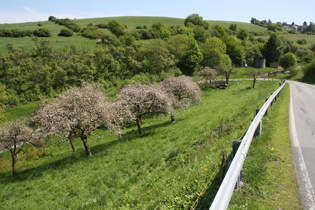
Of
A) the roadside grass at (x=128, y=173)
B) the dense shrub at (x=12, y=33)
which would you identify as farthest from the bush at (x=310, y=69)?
the dense shrub at (x=12, y=33)

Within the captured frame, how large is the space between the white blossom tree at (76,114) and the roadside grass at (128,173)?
9.58 ft

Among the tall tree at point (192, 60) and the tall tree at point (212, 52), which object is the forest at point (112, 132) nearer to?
the tall tree at point (192, 60)

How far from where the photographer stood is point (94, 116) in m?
18.3

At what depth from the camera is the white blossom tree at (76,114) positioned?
16.9 m

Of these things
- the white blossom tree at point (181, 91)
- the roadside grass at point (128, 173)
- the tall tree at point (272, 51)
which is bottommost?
the roadside grass at point (128, 173)

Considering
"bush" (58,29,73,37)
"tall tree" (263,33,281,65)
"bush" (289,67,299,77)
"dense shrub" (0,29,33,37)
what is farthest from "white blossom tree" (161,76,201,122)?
"dense shrub" (0,29,33,37)

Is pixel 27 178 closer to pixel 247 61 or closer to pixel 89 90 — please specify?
pixel 89 90

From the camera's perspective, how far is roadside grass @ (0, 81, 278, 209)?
764 cm

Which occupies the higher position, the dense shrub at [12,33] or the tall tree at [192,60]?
the dense shrub at [12,33]

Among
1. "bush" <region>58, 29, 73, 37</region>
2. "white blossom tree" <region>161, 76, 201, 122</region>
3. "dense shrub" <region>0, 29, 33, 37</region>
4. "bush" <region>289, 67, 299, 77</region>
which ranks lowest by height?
"white blossom tree" <region>161, 76, 201, 122</region>

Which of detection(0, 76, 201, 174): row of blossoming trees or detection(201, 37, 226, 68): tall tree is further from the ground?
detection(201, 37, 226, 68): tall tree

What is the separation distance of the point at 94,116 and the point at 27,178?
24.6 feet

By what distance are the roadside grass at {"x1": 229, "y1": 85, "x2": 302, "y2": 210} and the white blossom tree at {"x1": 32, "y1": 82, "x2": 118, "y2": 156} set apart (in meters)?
14.2

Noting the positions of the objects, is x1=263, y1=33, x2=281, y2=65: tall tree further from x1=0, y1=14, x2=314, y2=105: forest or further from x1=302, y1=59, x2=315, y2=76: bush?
x1=302, y1=59, x2=315, y2=76: bush
